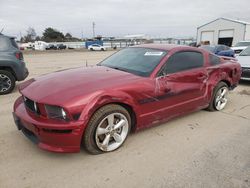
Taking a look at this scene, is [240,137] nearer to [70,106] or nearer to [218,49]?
[70,106]

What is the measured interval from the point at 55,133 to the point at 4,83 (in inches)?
180

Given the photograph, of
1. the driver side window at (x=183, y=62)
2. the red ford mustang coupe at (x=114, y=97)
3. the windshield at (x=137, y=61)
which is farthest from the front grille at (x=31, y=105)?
the driver side window at (x=183, y=62)

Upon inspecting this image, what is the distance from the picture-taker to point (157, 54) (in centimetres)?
Answer: 393

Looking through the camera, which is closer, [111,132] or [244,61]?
[111,132]

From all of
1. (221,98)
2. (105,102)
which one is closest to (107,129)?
(105,102)

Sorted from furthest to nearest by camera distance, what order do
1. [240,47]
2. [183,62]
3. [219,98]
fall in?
[240,47]
[219,98]
[183,62]

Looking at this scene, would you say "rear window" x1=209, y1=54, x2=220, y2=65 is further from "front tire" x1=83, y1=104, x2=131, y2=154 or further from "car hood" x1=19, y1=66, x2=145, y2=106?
"front tire" x1=83, y1=104, x2=131, y2=154

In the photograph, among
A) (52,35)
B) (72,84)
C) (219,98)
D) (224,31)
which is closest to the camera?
(72,84)

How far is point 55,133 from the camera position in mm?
2725

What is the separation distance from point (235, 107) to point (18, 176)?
477 cm

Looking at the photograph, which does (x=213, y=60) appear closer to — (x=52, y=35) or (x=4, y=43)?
(x=4, y=43)

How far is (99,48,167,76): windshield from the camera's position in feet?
12.2

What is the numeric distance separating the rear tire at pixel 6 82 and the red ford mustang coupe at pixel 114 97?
3.25 metres

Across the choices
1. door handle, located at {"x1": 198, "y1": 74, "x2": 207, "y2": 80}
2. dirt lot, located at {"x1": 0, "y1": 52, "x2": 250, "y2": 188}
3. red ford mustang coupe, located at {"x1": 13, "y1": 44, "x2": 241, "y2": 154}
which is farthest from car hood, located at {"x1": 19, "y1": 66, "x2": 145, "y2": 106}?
door handle, located at {"x1": 198, "y1": 74, "x2": 207, "y2": 80}
